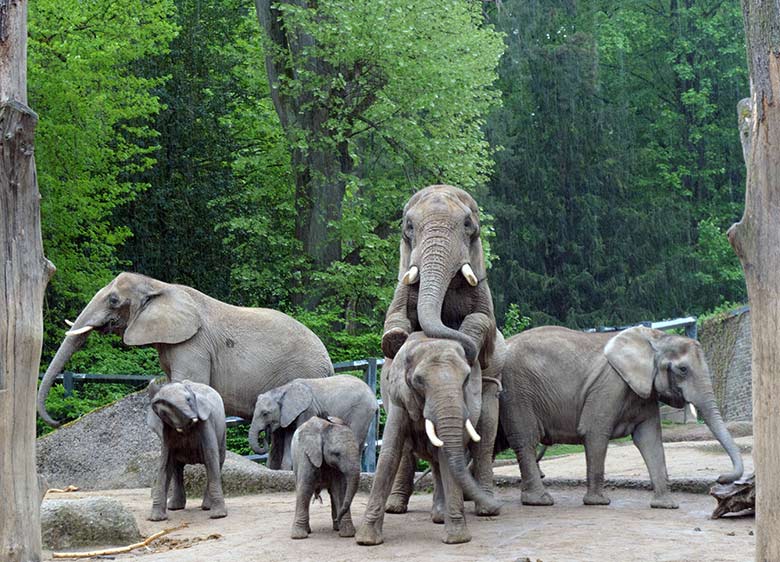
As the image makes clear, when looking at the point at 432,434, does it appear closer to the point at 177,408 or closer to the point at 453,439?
the point at 453,439

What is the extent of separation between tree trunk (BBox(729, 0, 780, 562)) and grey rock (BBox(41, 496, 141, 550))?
4810 millimetres

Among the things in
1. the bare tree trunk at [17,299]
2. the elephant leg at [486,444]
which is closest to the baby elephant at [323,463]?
the elephant leg at [486,444]

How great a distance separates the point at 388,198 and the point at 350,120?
177cm

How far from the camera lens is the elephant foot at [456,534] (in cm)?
924

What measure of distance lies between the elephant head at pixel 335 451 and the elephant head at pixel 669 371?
275 cm

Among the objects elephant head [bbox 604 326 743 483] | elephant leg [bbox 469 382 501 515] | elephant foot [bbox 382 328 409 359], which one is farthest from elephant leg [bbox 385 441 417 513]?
elephant head [bbox 604 326 743 483]

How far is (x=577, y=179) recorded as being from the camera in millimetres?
42344

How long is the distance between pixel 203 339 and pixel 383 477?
4631mm

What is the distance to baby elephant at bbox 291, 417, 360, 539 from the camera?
973 cm

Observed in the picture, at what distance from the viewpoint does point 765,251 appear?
7133 mm

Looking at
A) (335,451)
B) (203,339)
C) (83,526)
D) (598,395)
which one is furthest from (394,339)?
(203,339)

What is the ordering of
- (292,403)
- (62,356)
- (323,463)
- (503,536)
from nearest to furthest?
(503,536), (323,463), (292,403), (62,356)

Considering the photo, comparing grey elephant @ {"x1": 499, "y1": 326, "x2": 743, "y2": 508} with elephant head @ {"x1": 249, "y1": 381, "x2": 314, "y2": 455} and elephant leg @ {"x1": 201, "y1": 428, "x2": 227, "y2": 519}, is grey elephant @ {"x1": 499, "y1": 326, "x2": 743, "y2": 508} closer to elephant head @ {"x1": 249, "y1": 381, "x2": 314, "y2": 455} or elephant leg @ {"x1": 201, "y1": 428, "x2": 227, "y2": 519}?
elephant head @ {"x1": 249, "y1": 381, "x2": 314, "y2": 455}

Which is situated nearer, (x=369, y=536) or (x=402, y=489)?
(x=369, y=536)
